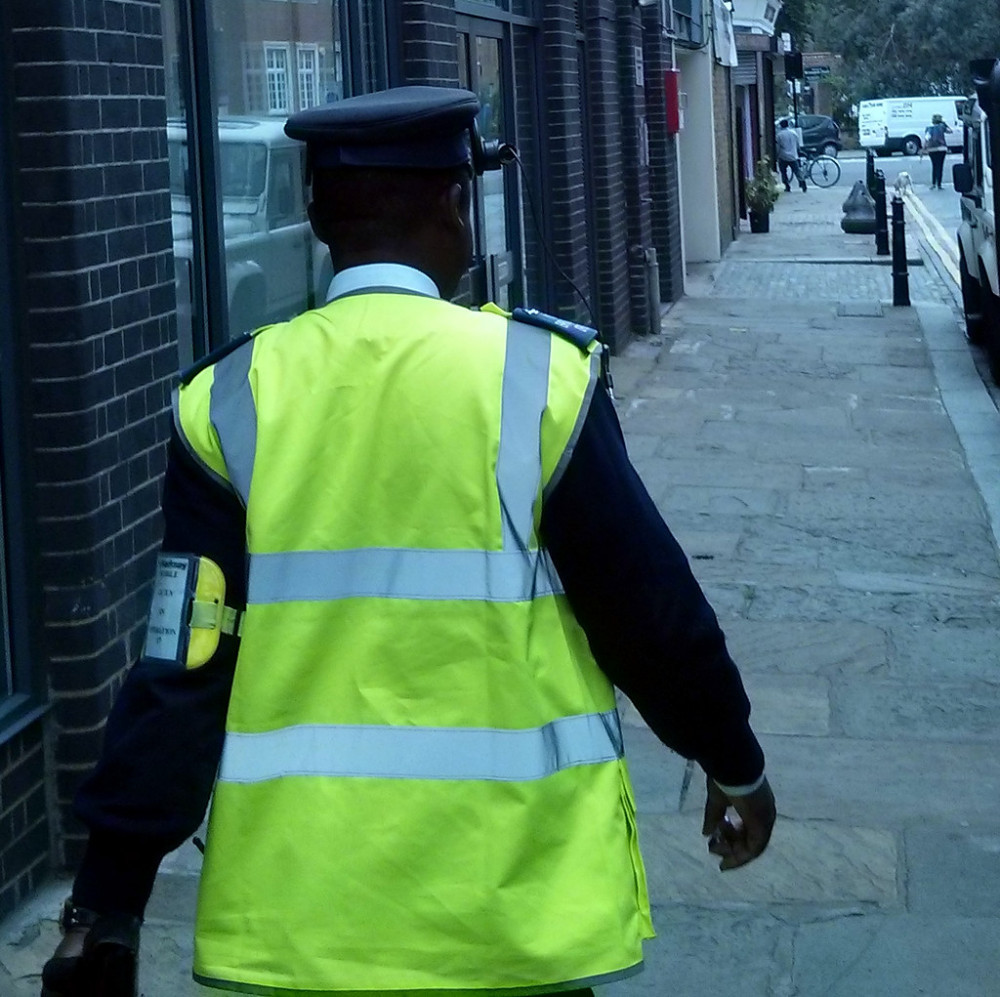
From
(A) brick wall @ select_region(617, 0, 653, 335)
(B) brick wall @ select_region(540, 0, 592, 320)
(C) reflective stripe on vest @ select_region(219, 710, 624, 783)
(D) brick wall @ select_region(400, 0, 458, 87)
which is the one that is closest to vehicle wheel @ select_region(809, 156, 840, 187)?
(A) brick wall @ select_region(617, 0, 653, 335)

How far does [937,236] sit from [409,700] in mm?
26780

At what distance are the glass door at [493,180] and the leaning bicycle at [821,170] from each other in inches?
1345

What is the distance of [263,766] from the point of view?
2281 millimetres

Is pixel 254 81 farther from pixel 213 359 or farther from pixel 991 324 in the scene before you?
pixel 991 324

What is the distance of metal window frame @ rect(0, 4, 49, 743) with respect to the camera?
4.53 m

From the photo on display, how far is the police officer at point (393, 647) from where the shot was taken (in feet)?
7.30

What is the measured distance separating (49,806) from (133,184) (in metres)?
1.62

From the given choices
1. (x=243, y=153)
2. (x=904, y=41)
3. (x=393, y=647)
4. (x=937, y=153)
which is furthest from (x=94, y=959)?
(x=904, y=41)

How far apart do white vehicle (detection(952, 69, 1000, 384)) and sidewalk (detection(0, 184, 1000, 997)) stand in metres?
0.47

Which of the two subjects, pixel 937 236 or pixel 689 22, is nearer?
pixel 689 22

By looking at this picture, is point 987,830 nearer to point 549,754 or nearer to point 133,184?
point 133,184

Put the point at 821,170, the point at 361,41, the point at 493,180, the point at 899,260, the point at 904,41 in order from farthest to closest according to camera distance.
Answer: the point at 904,41
the point at 821,170
the point at 899,260
the point at 493,180
the point at 361,41

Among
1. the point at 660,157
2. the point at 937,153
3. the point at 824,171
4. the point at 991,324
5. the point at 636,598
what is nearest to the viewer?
the point at 636,598

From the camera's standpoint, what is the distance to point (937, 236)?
27.9 meters
